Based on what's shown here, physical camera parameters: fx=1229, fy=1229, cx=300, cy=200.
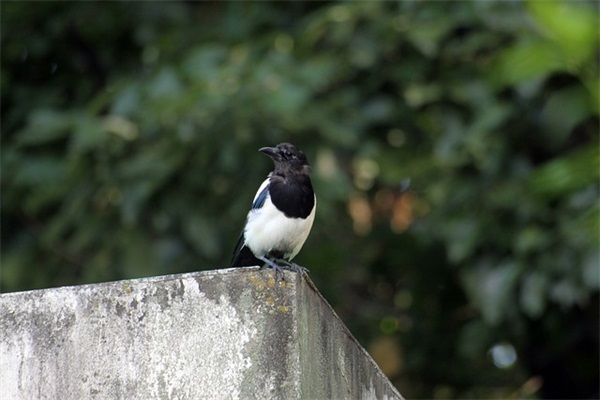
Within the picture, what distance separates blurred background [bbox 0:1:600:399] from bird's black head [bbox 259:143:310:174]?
1.23 meters

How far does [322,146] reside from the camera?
687cm

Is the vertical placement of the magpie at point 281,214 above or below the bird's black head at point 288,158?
below

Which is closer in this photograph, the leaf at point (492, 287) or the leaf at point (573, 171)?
the leaf at point (573, 171)

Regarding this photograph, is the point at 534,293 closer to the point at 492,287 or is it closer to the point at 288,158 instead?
the point at 492,287

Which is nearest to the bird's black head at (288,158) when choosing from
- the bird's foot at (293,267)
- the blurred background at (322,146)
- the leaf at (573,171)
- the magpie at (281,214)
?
the magpie at (281,214)

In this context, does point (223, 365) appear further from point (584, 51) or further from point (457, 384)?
point (457, 384)

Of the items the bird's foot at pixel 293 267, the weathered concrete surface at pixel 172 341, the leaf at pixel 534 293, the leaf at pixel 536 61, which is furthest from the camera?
the leaf at pixel 534 293

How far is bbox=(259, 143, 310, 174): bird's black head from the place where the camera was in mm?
5188

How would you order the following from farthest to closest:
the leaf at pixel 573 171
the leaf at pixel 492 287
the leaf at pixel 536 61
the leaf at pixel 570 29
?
the leaf at pixel 492 287, the leaf at pixel 573 171, the leaf at pixel 536 61, the leaf at pixel 570 29

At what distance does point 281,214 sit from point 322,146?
195cm

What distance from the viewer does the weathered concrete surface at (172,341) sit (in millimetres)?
3064

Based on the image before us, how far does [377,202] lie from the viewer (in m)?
8.48

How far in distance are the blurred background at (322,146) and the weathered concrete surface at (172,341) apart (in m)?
3.28

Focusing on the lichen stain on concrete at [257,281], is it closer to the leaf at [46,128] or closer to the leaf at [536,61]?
the leaf at [536,61]
